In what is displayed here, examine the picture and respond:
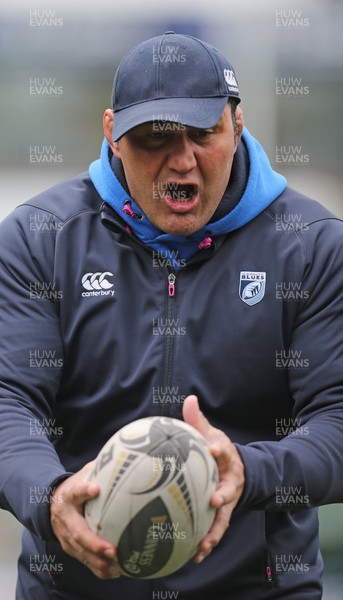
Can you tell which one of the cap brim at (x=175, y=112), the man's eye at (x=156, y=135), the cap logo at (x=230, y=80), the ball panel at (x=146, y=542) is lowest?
the ball panel at (x=146, y=542)

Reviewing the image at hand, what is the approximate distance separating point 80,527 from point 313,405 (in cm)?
101

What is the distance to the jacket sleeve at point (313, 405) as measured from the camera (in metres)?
4.27

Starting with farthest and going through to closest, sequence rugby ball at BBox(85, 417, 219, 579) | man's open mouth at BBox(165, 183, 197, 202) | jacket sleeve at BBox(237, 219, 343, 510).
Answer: man's open mouth at BBox(165, 183, 197, 202)
jacket sleeve at BBox(237, 219, 343, 510)
rugby ball at BBox(85, 417, 219, 579)

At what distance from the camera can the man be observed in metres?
4.55

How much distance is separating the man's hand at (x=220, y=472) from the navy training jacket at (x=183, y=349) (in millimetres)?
443

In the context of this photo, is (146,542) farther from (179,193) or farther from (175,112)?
(175,112)

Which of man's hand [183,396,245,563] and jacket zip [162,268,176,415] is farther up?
jacket zip [162,268,176,415]

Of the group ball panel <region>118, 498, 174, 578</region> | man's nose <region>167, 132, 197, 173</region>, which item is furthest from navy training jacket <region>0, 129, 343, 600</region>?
ball panel <region>118, 498, 174, 578</region>

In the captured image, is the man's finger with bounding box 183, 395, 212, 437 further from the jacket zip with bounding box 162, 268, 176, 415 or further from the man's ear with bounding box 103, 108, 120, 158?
the man's ear with bounding box 103, 108, 120, 158

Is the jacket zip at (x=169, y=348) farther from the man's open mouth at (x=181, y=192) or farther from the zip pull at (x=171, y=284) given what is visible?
the man's open mouth at (x=181, y=192)

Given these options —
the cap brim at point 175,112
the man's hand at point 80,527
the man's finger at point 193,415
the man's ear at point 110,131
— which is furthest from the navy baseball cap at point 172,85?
the man's hand at point 80,527

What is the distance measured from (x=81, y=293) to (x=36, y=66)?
393 centimetres

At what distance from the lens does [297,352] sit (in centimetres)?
462

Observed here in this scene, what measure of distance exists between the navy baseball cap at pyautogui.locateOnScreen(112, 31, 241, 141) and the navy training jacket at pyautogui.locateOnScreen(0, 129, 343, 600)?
1.37 ft
